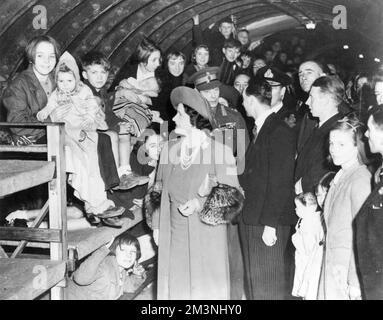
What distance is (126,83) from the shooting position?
4199 millimetres

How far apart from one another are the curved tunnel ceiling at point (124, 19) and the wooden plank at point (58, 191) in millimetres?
2027

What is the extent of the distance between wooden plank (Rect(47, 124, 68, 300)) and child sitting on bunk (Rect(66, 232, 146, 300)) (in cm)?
54

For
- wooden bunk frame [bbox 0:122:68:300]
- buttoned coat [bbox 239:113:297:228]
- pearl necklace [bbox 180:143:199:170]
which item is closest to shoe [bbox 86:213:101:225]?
wooden bunk frame [bbox 0:122:68:300]

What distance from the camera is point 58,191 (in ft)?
10.1

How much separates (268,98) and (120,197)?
1.52 metres

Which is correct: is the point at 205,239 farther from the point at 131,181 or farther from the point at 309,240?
the point at 131,181

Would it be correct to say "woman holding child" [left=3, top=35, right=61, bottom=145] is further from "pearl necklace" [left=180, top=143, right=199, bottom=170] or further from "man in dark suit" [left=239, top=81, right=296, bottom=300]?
"man in dark suit" [left=239, top=81, right=296, bottom=300]

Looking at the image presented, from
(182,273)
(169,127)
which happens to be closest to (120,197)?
(169,127)

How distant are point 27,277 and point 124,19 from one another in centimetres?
414

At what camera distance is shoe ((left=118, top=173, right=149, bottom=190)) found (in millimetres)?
3752

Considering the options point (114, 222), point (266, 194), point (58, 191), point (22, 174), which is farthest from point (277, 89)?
point (22, 174)

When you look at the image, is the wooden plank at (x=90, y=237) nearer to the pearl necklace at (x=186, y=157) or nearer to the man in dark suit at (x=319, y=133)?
the pearl necklace at (x=186, y=157)

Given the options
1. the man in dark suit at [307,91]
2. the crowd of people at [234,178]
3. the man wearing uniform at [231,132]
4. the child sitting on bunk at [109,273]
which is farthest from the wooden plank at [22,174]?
the man in dark suit at [307,91]

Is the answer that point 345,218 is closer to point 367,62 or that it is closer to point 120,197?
point 120,197
